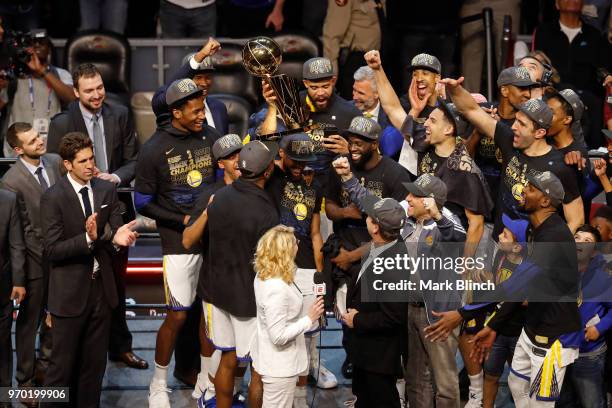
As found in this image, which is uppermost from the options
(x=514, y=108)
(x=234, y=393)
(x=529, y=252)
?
(x=514, y=108)

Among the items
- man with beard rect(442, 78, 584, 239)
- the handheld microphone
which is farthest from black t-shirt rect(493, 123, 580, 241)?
the handheld microphone

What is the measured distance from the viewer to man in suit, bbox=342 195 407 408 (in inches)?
223

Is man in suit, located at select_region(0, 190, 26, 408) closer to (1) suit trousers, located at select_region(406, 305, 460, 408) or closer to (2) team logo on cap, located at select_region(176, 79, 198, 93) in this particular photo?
(2) team logo on cap, located at select_region(176, 79, 198, 93)

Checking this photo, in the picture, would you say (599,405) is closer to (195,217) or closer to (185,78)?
(195,217)

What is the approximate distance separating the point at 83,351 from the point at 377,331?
72.5 inches

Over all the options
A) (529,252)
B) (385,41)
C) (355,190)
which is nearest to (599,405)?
(529,252)

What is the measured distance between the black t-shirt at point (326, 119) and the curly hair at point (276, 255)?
1.20 meters

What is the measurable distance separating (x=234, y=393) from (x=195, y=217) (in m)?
1.22

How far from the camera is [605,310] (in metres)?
6.26

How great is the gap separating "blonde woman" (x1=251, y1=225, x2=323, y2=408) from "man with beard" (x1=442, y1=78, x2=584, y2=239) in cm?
149

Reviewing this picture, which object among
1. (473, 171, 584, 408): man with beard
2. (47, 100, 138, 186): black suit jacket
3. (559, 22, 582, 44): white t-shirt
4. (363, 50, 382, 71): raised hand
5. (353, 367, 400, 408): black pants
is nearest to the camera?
(473, 171, 584, 408): man with beard

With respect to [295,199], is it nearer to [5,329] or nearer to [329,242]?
[329,242]

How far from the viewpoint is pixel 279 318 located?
18.5 feet

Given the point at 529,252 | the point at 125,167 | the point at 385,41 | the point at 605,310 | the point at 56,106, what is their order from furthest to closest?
the point at 385,41 → the point at 56,106 → the point at 125,167 → the point at 605,310 → the point at 529,252
